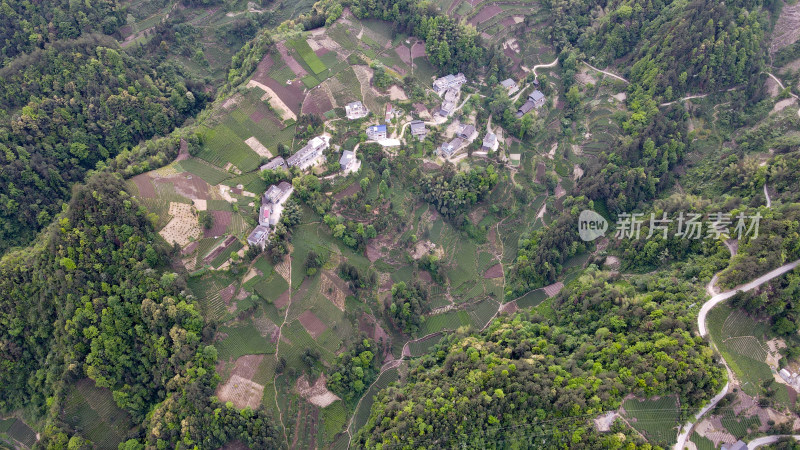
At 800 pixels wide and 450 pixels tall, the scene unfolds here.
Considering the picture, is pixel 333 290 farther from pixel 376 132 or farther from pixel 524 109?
pixel 524 109

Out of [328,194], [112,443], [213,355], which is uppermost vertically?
[328,194]

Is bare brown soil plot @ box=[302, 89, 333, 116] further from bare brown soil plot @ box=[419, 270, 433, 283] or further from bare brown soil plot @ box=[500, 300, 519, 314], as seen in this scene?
bare brown soil plot @ box=[500, 300, 519, 314]

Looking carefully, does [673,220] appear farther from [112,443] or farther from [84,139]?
[84,139]

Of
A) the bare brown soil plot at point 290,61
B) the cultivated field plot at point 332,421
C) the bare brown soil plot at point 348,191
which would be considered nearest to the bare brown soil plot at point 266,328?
the cultivated field plot at point 332,421

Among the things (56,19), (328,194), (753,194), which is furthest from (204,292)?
(753,194)

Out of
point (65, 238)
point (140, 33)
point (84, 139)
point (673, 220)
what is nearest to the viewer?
point (65, 238)

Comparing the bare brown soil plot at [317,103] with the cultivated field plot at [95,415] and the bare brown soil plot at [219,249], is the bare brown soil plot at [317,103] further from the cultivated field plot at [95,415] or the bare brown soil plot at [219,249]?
the cultivated field plot at [95,415]

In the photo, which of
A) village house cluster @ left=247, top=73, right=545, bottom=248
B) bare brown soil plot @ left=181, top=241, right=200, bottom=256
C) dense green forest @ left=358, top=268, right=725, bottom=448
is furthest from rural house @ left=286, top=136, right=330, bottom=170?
dense green forest @ left=358, top=268, right=725, bottom=448
